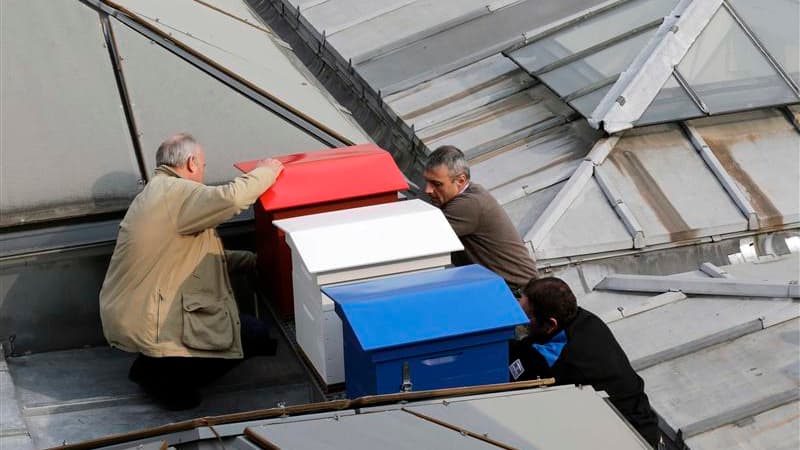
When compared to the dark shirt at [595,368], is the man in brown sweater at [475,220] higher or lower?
higher

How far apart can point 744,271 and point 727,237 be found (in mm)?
878

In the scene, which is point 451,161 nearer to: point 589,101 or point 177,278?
point 177,278

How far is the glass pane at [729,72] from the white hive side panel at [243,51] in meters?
3.03

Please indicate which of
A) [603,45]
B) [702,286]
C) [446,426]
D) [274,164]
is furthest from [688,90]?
A: [446,426]

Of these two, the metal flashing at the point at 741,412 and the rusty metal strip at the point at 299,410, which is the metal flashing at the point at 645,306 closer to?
the metal flashing at the point at 741,412

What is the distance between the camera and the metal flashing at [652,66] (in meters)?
10.2

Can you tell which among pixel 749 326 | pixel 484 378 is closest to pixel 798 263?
pixel 749 326

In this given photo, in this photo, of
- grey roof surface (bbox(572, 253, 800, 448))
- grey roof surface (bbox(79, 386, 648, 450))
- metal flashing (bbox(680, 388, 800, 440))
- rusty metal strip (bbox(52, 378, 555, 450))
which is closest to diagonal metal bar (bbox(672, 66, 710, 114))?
grey roof surface (bbox(572, 253, 800, 448))

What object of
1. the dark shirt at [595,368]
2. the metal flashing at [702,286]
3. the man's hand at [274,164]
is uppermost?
the metal flashing at [702,286]

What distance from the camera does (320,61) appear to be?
13242mm

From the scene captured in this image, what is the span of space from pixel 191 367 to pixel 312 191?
1179 mm

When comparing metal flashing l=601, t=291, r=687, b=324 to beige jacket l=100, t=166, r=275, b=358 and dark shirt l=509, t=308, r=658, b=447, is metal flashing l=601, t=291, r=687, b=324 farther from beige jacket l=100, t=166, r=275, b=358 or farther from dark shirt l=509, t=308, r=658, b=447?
beige jacket l=100, t=166, r=275, b=358

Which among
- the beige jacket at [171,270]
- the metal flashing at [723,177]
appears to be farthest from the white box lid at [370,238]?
the metal flashing at [723,177]

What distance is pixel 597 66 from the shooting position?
35.9 feet
